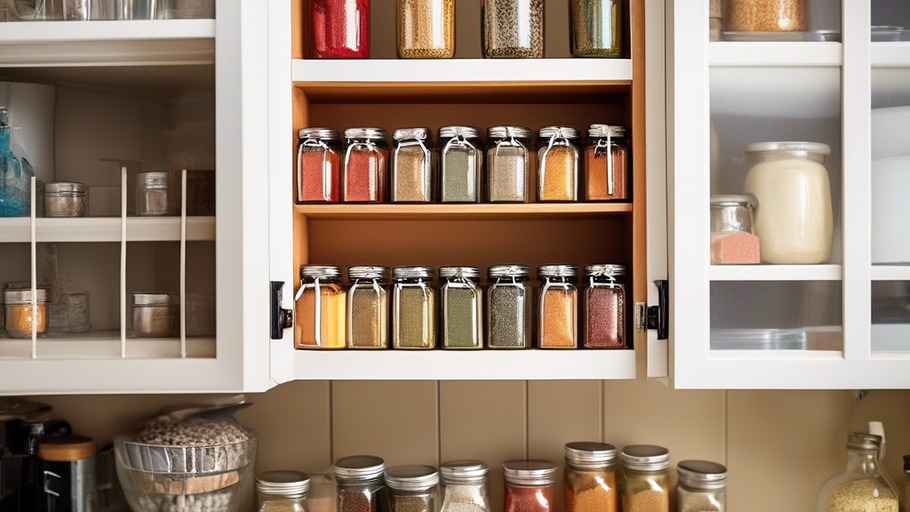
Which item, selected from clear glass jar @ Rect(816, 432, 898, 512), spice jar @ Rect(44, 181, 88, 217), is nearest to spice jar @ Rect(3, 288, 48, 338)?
spice jar @ Rect(44, 181, 88, 217)

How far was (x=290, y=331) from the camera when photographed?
1.29m

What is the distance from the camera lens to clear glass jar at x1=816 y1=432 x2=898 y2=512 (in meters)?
1.41

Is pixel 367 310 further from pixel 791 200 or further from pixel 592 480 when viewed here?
pixel 791 200

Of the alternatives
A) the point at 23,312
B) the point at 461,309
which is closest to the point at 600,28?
the point at 461,309

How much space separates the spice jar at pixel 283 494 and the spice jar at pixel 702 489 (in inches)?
25.8

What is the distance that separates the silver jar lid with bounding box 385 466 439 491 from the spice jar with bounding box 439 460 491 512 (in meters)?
0.02

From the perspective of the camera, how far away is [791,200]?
4.17 ft

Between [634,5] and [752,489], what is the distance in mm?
930

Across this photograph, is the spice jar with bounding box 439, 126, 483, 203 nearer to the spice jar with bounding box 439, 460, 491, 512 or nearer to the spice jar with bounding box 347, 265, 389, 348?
the spice jar with bounding box 347, 265, 389, 348

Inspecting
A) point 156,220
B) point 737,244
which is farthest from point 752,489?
point 156,220

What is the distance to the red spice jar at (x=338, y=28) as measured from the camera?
52.6 inches

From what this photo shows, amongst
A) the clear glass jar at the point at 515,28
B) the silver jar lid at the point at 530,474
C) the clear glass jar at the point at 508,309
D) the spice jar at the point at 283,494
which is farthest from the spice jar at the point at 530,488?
the clear glass jar at the point at 515,28

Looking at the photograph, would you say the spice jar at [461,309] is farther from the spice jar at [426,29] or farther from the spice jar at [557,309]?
the spice jar at [426,29]

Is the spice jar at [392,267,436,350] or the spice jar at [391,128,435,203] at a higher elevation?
the spice jar at [391,128,435,203]
